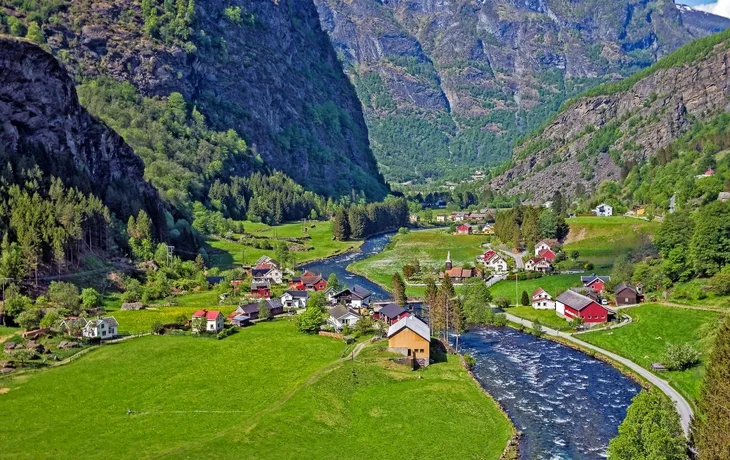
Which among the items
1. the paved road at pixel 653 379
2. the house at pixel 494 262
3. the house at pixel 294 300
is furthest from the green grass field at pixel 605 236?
the house at pixel 294 300

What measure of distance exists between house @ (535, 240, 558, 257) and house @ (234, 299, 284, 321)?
58248 millimetres

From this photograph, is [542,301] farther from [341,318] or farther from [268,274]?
[268,274]

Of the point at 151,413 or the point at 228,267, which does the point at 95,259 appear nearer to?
the point at 228,267

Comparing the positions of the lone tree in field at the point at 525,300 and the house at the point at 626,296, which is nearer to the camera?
the house at the point at 626,296

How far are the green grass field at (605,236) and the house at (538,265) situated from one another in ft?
31.2

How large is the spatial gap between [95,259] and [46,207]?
37.4 ft

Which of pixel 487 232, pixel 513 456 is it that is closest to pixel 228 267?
pixel 487 232

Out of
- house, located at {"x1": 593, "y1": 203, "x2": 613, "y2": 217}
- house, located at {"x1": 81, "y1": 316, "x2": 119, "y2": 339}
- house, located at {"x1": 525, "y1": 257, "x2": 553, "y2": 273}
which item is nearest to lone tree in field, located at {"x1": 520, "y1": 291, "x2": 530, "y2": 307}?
house, located at {"x1": 525, "y1": 257, "x2": 553, "y2": 273}

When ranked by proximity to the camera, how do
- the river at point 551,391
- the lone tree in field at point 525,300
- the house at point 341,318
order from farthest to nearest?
the lone tree in field at point 525,300 < the house at point 341,318 < the river at point 551,391

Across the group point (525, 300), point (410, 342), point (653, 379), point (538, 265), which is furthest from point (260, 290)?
point (653, 379)

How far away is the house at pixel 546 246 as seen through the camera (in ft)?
458

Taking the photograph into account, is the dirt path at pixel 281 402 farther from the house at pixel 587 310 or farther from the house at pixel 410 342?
the house at pixel 587 310

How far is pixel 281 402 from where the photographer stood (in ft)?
190

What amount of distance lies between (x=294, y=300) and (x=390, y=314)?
2216 cm
